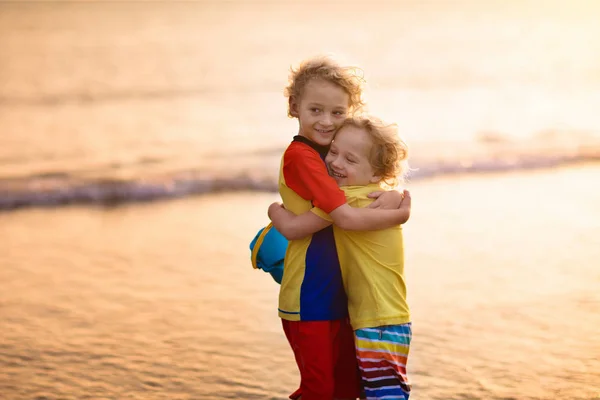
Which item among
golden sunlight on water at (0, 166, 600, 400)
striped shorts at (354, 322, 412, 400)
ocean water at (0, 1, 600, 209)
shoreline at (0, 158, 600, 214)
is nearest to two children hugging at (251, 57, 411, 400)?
striped shorts at (354, 322, 412, 400)

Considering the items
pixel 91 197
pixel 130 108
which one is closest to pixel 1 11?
pixel 130 108

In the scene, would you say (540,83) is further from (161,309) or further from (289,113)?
(289,113)

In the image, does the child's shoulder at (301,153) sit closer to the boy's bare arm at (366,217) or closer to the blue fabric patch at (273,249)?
the boy's bare arm at (366,217)

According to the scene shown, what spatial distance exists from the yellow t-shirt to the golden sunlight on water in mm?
1055

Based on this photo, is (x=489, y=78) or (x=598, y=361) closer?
(x=598, y=361)

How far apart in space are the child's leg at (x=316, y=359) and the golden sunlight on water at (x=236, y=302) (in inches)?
35.8

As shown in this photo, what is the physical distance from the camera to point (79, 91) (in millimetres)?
15281

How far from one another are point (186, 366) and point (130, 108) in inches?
392

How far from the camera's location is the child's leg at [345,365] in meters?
3.66

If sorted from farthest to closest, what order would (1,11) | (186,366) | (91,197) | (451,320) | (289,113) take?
(1,11), (91,197), (451,320), (186,366), (289,113)

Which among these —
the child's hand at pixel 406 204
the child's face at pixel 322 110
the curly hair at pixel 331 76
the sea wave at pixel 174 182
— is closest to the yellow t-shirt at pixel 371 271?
the child's hand at pixel 406 204

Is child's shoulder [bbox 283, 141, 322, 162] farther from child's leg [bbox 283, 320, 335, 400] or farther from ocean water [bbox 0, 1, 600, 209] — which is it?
ocean water [bbox 0, 1, 600, 209]

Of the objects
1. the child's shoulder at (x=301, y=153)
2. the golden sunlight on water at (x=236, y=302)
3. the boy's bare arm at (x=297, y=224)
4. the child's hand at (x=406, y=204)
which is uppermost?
the child's shoulder at (x=301, y=153)

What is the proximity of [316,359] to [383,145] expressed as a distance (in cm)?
87
